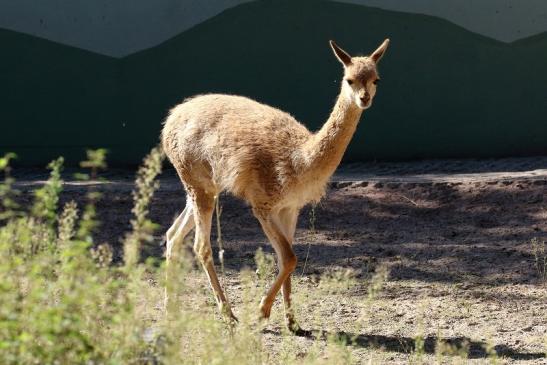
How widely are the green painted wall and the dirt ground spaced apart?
399mm

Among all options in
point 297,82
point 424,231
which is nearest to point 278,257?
point 424,231

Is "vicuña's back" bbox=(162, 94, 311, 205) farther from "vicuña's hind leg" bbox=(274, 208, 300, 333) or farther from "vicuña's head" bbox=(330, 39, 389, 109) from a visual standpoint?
"vicuña's head" bbox=(330, 39, 389, 109)

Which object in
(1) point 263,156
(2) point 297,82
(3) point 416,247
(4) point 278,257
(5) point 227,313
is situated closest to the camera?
→ (5) point 227,313

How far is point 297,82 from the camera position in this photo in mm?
12047

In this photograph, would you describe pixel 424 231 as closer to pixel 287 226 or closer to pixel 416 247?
pixel 416 247

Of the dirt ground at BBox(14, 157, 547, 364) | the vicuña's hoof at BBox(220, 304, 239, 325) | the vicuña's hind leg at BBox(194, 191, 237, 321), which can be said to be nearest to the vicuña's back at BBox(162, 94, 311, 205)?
the vicuña's hind leg at BBox(194, 191, 237, 321)

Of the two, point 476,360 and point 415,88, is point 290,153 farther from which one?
point 415,88

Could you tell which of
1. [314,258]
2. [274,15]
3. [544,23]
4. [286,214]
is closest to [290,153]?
[286,214]

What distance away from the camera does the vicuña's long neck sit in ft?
20.6

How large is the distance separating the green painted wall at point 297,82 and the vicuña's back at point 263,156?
4844 mm

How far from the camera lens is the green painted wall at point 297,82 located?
1192cm

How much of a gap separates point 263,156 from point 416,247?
8.81 ft

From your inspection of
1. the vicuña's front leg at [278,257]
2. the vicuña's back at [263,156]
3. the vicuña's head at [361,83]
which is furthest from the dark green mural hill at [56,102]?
the vicuña's head at [361,83]

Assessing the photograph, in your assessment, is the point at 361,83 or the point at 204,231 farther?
the point at 204,231
